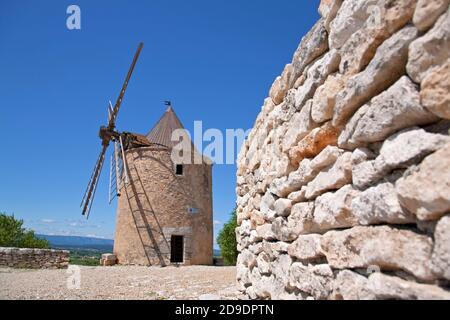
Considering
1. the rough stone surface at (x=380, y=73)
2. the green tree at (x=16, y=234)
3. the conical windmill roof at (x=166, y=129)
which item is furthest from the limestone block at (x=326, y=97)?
the green tree at (x=16, y=234)

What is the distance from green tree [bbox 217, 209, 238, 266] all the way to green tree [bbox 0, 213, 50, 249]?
17.3 metres

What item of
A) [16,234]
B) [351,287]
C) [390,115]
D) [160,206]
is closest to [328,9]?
[390,115]

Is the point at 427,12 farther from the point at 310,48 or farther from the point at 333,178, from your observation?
the point at 310,48

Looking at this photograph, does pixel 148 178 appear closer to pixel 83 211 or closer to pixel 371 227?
pixel 83 211

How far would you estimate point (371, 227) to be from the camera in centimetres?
138

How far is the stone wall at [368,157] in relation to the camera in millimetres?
1107

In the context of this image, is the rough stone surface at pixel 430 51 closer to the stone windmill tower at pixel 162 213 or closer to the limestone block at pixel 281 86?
the limestone block at pixel 281 86

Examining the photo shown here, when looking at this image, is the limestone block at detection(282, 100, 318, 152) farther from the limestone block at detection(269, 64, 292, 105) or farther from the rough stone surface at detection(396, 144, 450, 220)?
the rough stone surface at detection(396, 144, 450, 220)

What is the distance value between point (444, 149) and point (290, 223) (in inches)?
54.4

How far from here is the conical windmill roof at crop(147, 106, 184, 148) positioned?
1557cm

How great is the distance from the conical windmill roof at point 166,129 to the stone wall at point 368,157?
13.2m

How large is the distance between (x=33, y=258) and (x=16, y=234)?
17455 millimetres

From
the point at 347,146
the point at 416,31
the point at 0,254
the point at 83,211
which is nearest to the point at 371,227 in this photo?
the point at 347,146
